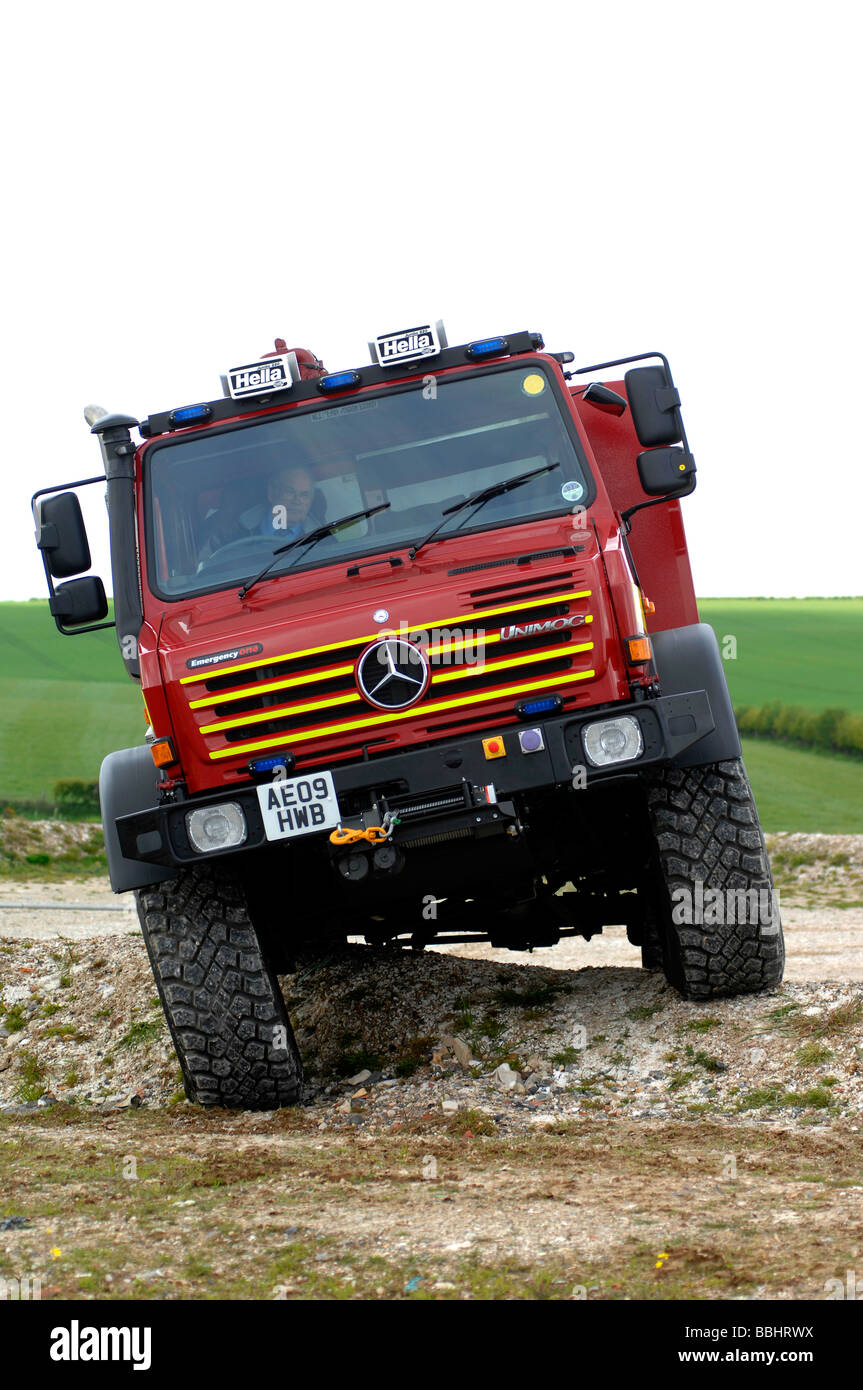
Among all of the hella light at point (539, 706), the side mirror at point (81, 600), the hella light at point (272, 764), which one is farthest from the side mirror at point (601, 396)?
the side mirror at point (81, 600)

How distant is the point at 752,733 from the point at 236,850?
30.3 meters

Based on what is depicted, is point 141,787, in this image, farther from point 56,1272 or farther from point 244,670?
point 56,1272

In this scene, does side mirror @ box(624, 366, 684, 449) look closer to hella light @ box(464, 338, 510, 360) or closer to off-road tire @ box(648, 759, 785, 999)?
hella light @ box(464, 338, 510, 360)

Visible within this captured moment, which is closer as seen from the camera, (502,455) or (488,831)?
(488,831)

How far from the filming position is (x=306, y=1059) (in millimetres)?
7863

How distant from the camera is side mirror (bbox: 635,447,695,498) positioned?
6.81 m

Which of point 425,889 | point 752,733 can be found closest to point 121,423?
point 425,889

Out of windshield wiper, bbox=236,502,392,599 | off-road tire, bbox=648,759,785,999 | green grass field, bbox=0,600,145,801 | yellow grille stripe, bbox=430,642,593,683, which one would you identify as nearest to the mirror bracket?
windshield wiper, bbox=236,502,392,599

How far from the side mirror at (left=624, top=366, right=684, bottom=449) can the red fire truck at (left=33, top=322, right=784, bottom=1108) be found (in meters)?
0.01

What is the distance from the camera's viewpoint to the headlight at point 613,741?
589cm

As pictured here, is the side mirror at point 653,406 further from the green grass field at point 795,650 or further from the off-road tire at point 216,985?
the green grass field at point 795,650

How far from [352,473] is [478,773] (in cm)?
187

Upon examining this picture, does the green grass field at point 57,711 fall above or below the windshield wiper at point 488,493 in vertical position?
below

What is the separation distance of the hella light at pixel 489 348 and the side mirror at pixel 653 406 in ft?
2.25
